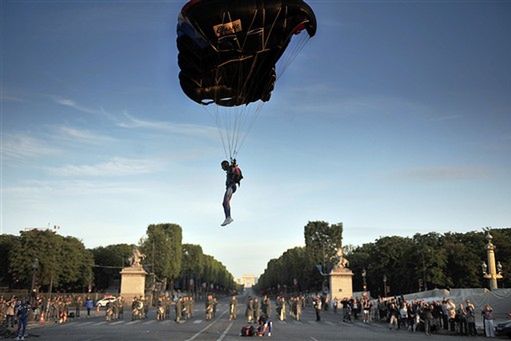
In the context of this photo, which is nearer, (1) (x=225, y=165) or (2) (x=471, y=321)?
(1) (x=225, y=165)

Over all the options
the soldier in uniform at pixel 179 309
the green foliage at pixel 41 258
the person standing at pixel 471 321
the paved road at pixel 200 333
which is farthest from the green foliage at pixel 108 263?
the person standing at pixel 471 321

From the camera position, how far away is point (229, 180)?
722 inches

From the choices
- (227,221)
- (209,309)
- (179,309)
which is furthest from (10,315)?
(227,221)

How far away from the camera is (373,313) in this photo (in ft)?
135

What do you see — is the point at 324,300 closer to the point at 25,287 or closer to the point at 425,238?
the point at 425,238

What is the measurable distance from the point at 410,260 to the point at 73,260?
52675mm

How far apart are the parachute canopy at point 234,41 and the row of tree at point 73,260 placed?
4290 centimetres

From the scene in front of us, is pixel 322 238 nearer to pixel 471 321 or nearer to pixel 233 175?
pixel 471 321

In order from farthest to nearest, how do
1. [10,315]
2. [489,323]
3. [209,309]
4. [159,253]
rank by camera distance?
[159,253], [209,309], [10,315], [489,323]

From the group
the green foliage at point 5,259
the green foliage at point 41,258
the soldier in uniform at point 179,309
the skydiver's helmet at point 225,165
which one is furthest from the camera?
the green foliage at point 5,259

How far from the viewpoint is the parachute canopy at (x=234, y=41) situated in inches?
602

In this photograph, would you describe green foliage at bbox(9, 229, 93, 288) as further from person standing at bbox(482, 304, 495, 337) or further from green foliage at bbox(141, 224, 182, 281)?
person standing at bbox(482, 304, 495, 337)

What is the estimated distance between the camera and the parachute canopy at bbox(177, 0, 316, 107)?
1528 centimetres

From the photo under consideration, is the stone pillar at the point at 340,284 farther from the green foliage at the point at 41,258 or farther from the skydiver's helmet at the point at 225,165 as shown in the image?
the skydiver's helmet at the point at 225,165
